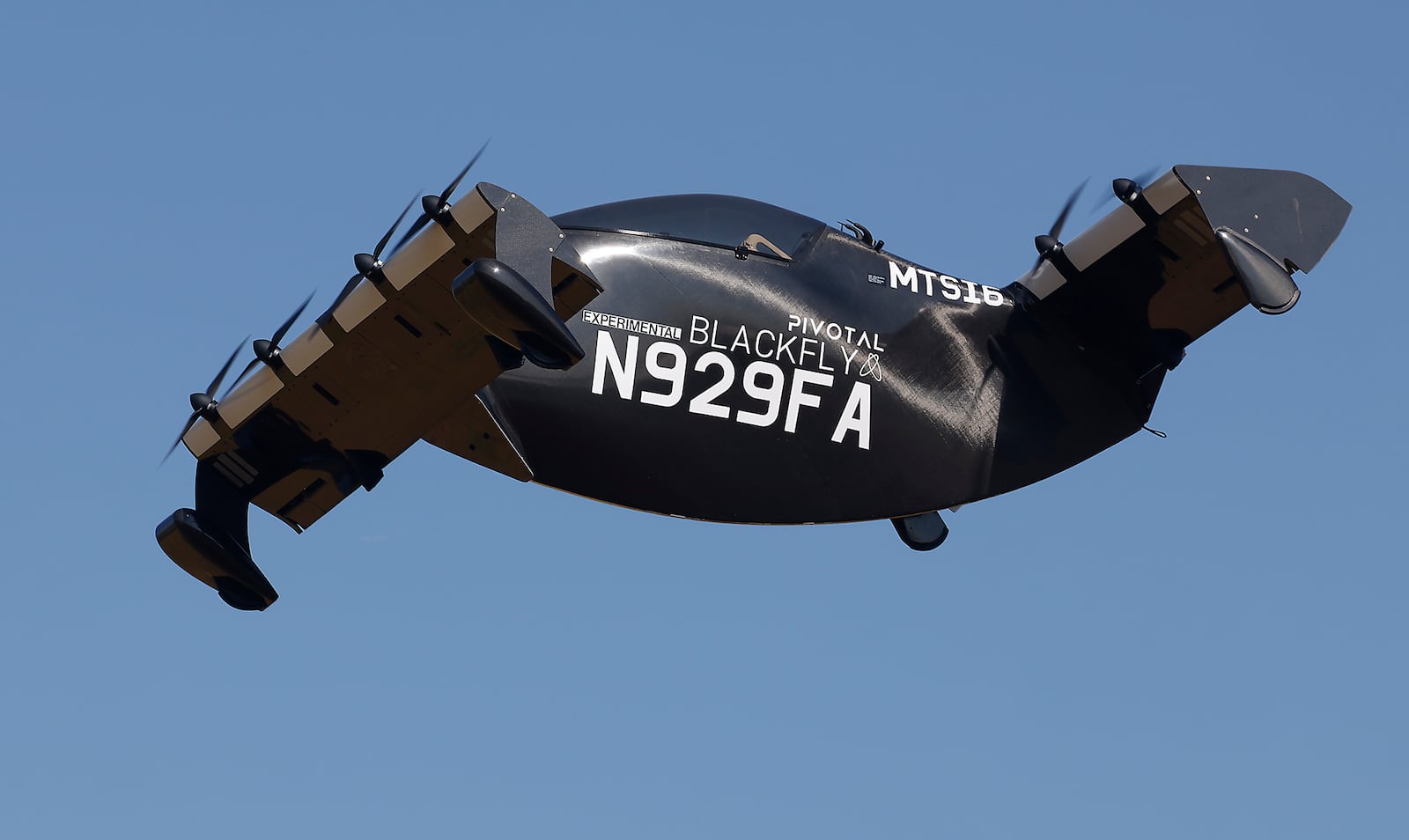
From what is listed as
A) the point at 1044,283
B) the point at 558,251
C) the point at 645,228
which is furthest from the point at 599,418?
the point at 1044,283

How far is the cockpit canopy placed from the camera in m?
32.5

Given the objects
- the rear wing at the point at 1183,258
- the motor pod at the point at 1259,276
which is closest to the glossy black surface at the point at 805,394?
the rear wing at the point at 1183,258

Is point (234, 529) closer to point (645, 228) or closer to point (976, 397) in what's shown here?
point (645, 228)

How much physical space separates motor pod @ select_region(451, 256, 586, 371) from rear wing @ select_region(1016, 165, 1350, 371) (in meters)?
11.3

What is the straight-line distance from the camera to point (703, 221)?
3297 centimetres

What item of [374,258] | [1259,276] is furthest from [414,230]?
[1259,276]

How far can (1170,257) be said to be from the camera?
109ft

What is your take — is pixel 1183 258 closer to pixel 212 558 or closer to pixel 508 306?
pixel 508 306

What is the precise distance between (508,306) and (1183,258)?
13488 mm

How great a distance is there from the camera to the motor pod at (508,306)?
82.2ft

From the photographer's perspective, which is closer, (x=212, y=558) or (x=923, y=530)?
(x=212, y=558)

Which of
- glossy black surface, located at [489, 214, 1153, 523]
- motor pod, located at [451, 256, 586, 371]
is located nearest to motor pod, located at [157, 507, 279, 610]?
glossy black surface, located at [489, 214, 1153, 523]

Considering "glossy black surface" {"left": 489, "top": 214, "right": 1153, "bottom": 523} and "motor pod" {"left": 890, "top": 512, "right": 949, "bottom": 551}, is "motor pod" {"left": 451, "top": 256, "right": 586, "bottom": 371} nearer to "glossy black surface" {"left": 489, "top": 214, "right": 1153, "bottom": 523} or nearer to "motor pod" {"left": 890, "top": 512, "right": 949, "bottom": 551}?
"glossy black surface" {"left": 489, "top": 214, "right": 1153, "bottom": 523}

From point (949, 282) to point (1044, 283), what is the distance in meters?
1.69
